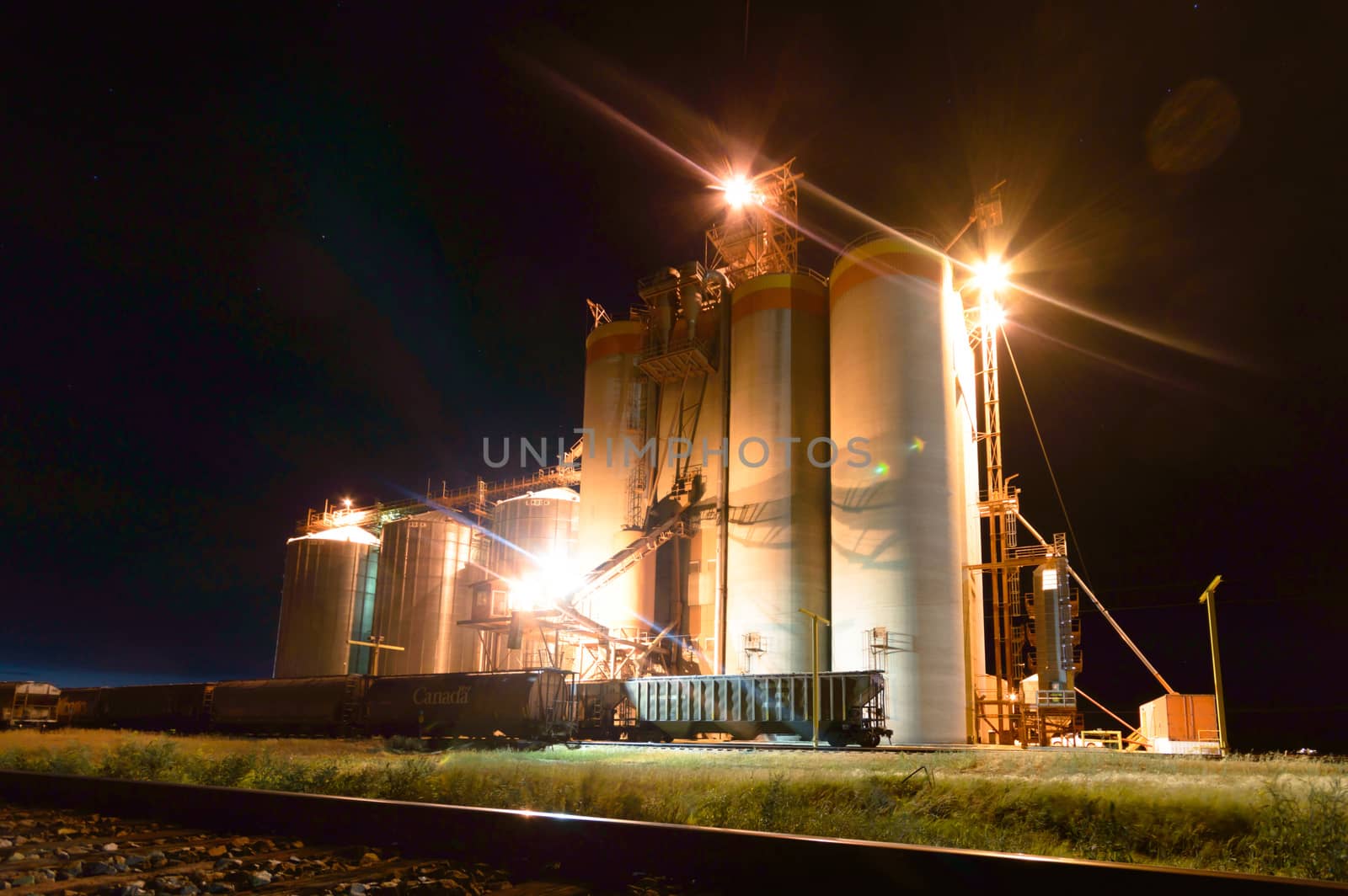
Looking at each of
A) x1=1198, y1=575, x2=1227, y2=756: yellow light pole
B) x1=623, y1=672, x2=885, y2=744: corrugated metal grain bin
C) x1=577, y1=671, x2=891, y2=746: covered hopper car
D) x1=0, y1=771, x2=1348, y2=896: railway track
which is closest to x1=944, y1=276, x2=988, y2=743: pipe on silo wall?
x1=577, y1=671, x2=891, y2=746: covered hopper car

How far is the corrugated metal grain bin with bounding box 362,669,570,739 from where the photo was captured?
28359 mm

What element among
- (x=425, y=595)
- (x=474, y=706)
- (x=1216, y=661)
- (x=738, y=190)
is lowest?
(x=474, y=706)

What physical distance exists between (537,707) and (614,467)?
22372mm

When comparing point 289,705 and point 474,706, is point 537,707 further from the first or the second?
point 289,705

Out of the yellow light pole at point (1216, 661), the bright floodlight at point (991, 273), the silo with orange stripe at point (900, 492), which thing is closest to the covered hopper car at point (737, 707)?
the silo with orange stripe at point (900, 492)

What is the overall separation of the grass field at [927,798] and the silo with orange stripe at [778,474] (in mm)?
23205

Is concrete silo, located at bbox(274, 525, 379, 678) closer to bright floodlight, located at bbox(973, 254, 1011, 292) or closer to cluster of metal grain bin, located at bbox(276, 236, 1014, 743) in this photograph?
cluster of metal grain bin, located at bbox(276, 236, 1014, 743)

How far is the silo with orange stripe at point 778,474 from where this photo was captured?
130ft

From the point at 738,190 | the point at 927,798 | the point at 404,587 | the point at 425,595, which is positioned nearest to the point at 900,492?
the point at 738,190

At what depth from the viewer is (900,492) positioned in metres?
37.0

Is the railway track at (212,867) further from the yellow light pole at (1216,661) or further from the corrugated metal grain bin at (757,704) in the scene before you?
the corrugated metal grain bin at (757,704)

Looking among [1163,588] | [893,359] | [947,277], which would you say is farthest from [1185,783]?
[1163,588]

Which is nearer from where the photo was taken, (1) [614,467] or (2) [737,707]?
(2) [737,707]

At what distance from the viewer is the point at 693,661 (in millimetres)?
43125
